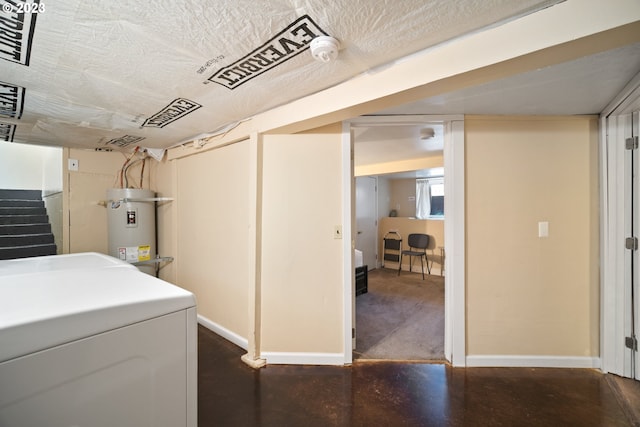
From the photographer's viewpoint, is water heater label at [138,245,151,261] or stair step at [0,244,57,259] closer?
stair step at [0,244,57,259]

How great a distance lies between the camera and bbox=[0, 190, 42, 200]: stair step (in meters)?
3.37

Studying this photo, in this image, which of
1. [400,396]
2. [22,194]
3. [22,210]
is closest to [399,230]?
[400,396]

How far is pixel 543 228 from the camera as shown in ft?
6.40

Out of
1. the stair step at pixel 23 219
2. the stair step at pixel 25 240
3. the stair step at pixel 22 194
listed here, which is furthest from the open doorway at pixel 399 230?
the stair step at pixel 22 194

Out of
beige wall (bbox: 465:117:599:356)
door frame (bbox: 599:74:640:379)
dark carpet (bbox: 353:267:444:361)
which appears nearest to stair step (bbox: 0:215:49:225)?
dark carpet (bbox: 353:267:444:361)

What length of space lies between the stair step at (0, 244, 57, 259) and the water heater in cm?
57

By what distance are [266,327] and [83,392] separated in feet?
5.08

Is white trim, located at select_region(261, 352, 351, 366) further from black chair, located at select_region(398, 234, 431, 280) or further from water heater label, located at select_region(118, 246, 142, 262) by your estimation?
black chair, located at select_region(398, 234, 431, 280)

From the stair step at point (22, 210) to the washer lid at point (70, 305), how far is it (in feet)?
10.2

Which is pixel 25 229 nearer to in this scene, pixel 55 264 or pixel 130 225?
pixel 130 225

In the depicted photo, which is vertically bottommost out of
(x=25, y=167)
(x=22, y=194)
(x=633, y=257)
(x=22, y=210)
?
(x=633, y=257)

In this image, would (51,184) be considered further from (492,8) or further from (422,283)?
(422,283)

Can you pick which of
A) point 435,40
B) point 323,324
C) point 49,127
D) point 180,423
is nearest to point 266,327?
point 323,324

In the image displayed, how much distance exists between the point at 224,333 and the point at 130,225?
162cm
